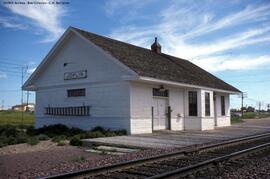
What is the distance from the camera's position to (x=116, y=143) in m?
14.3

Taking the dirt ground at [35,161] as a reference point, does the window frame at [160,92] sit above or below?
above

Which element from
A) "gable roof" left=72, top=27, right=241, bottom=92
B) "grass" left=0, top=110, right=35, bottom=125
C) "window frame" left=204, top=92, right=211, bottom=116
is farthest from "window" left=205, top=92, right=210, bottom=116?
"grass" left=0, top=110, right=35, bottom=125

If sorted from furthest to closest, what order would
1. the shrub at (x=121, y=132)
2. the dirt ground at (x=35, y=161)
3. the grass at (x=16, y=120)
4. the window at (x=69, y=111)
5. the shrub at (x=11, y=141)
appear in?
the grass at (x=16, y=120)
the window at (x=69, y=111)
the shrub at (x=121, y=132)
the shrub at (x=11, y=141)
the dirt ground at (x=35, y=161)

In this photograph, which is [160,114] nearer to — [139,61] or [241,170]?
[139,61]

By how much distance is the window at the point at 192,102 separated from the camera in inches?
985

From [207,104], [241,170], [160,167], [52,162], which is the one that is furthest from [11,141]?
[207,104]

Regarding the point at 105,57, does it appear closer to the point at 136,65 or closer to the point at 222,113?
the point at 136,65

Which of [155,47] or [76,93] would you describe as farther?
[155,47]

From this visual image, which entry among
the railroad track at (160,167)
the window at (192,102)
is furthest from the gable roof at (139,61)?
the railroad track at (160,167)

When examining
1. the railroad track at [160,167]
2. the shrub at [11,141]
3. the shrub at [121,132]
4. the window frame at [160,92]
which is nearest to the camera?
the railroad track at [160,167]

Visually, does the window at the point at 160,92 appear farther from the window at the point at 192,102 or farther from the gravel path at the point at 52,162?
the gravel path at the point at 52,162

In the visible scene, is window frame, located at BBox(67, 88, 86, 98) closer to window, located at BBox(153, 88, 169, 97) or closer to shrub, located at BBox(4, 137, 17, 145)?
window, located at BBox(153, 88, 169, 97)

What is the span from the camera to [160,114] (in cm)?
2252

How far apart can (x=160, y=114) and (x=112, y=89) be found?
147 inches
